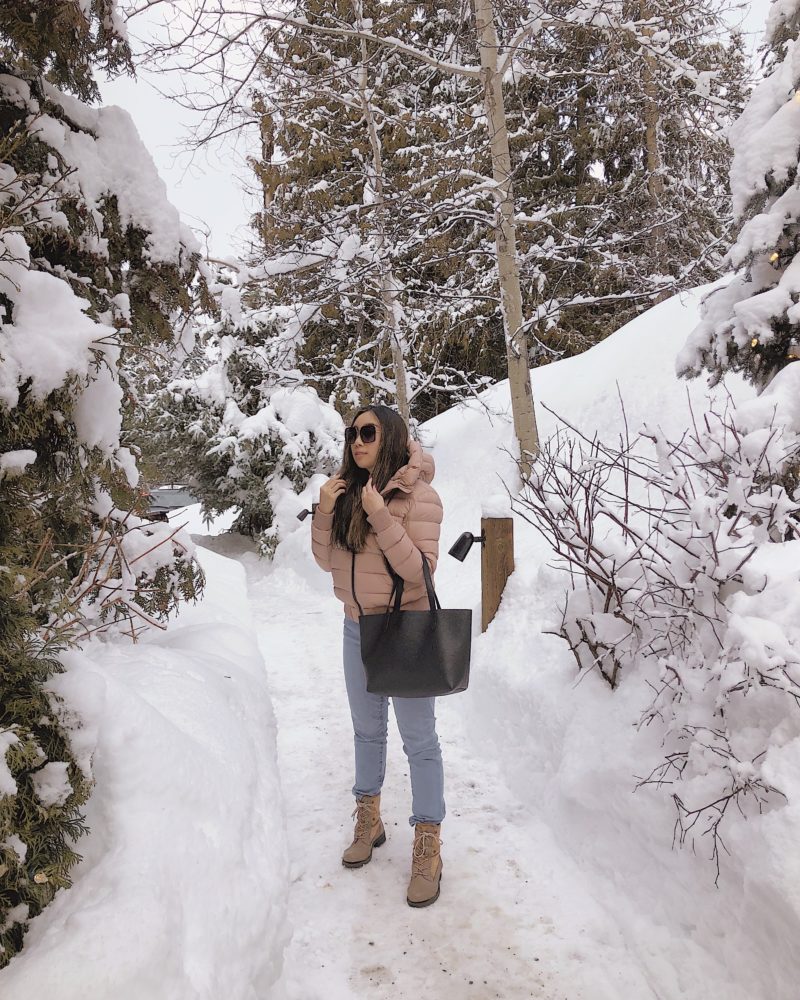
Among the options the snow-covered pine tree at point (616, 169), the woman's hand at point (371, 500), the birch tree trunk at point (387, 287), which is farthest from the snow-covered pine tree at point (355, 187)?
the woman's hand at point (371, 500)

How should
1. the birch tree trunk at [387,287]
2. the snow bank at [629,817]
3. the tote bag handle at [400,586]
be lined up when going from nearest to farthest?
the snow bank at [629,817]
the tote bag handle at [400,586]
the birch tree trunk at [387,287]

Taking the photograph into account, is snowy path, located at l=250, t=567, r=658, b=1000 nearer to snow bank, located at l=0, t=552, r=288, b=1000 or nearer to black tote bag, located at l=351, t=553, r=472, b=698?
snow bank, located at l=0, t=552, r=288, b=1000

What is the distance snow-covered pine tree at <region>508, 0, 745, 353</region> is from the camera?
757 cm

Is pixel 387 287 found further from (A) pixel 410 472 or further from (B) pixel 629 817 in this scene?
(B) pixel 629 817

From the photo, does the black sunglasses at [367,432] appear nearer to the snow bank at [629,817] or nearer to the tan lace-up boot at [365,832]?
the snow bank at [629,817]

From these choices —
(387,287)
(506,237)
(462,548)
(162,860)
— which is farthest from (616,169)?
(162,860)

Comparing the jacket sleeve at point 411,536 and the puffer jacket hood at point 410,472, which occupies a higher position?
the puffer jacket hood at point 410,472

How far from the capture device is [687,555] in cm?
238

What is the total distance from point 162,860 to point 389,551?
1194 mm

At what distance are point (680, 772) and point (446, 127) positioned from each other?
10.6m

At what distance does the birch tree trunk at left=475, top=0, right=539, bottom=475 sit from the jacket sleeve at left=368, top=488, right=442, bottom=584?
379 centimetres

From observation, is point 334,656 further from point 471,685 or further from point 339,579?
point 339,579

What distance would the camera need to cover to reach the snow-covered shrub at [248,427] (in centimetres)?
909

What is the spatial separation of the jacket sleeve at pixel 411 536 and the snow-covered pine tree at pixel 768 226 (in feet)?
7.88
